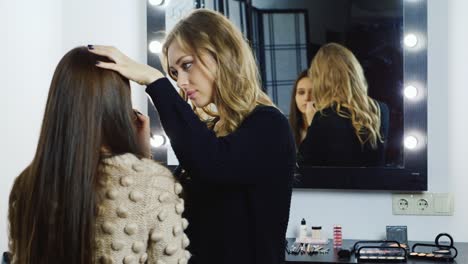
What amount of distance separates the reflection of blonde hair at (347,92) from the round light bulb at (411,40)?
0.66 ft

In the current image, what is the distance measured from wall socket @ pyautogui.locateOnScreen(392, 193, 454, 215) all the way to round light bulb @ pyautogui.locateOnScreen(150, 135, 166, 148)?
938 mm

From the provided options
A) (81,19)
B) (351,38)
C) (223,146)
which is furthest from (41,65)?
(223,146)

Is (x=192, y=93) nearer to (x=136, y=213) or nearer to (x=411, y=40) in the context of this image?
(x=136, y=213)

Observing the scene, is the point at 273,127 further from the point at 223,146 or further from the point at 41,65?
the point at 41,65

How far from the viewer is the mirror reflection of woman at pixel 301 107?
2.60m

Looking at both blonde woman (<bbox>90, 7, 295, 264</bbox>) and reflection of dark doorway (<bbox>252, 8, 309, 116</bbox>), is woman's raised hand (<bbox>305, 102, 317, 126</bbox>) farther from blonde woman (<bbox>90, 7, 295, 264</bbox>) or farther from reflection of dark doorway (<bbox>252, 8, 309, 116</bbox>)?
blonde woman (<bbox>90, 7, 295, 264</bbox>)

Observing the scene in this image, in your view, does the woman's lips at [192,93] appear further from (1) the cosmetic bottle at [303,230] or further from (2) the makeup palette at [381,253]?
(1) the cosmetic bottle at [303,230]

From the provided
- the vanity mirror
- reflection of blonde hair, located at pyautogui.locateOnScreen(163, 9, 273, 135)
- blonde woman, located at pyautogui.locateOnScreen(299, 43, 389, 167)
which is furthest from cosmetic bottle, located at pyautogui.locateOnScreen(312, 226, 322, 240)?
reflection of blonde hair, located at pyautogui.locateOnScreen(163, 9, 273, 135)

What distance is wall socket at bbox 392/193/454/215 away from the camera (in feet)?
8.43

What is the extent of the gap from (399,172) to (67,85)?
1.76 metres

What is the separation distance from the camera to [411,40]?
254 cm

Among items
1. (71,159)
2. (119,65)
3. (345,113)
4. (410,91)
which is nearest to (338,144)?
(345,113)

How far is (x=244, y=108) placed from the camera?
1.39 meters

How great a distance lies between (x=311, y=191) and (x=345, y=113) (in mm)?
346
